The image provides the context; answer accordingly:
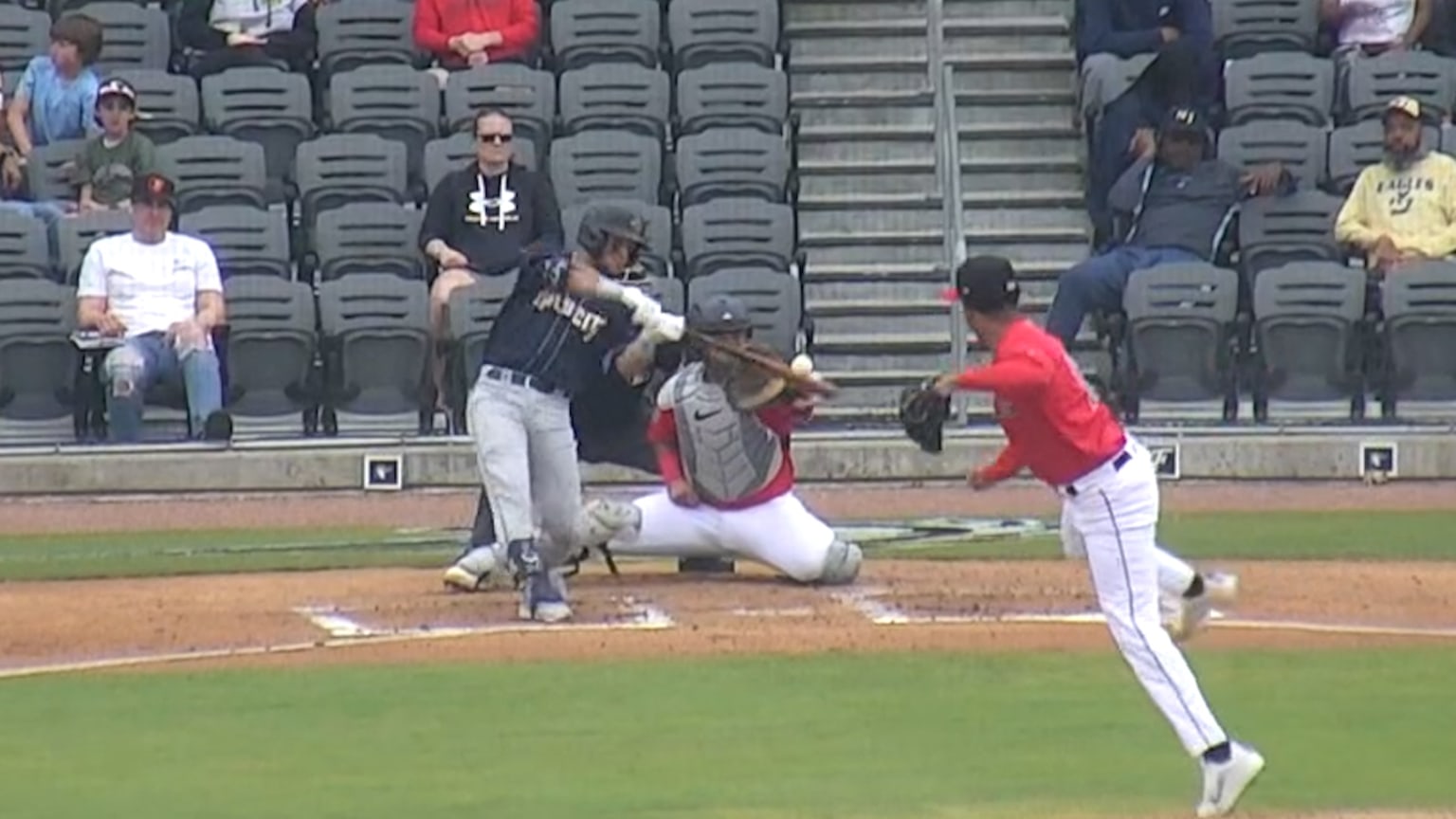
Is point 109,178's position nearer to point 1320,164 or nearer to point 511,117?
point 511,117

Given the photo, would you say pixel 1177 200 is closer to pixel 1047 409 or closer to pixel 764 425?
pixel 764 425

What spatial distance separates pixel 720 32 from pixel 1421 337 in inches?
193

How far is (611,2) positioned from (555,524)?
A: 8.22 metres

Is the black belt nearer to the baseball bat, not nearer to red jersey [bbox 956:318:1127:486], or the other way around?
red jersey [bbox 956:318:1127:486]

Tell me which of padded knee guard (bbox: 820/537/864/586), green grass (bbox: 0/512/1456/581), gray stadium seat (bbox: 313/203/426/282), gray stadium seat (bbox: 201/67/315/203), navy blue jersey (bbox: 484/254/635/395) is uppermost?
gray stadium seat (bbox: 201/67/315/203)

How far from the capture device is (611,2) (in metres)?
21.8

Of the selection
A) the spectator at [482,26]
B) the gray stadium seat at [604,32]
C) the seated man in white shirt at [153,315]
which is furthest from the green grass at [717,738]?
the gray stadium seat at [604,32]

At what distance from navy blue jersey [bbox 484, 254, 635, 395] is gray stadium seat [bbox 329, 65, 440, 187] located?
282 inches

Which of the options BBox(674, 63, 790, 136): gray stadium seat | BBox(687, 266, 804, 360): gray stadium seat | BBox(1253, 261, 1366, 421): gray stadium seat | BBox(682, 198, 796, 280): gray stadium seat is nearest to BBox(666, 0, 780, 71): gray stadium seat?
BBox(674, 63, 790, 136): gray stadium seat

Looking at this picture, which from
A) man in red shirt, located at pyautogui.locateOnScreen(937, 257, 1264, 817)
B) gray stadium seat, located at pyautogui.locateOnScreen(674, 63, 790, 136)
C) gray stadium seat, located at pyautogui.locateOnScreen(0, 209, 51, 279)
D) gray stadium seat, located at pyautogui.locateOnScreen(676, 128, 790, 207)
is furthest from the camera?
gray stadium seat, located at pyautogui.locateOnScreen(674, 63, 790, 136)

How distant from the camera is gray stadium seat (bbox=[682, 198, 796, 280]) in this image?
20109 millimetres

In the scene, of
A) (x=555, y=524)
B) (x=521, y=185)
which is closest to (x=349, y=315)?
(x=521, y=185)

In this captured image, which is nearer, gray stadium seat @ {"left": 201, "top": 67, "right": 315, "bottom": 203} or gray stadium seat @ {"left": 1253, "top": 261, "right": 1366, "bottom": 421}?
gray stadium seat @ {"left": 1253, "top": 261, "right": 1366, "bottom": 421}

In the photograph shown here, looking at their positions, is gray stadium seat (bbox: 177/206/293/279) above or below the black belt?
below
